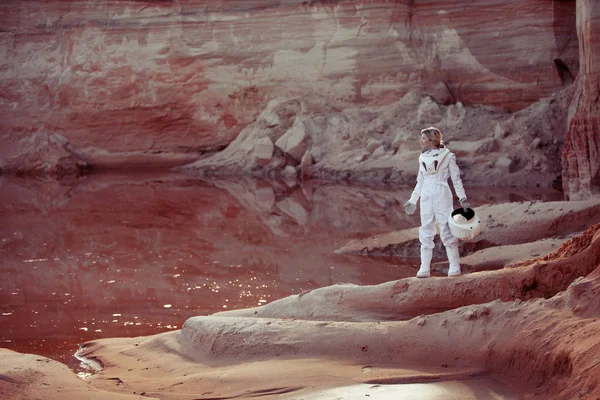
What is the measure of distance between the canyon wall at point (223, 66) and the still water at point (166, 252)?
5.12 m

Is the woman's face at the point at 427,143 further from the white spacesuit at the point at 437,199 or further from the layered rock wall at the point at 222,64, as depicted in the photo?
the layered rock wall at the point at 222,64

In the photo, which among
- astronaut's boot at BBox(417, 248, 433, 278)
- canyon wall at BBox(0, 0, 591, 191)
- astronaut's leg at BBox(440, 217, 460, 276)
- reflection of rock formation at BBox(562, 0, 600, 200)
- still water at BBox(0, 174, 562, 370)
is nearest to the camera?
astronaut's boot at BBox(417, 248, 433, 278)

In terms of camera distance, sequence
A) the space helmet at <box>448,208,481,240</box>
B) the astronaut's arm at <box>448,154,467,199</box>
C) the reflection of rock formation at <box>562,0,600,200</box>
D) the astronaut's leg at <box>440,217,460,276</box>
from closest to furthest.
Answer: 1. the space helmet at <box>448,208,481,240</box>
2. the astronaut's arm at <box>448,154,467,199</box>
3. the astronaut's leg at <box>440,217,460,276</box>
4. the reflection of rock formation at <box>562,0,600,200</box>

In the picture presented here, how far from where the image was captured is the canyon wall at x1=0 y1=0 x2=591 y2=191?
802 inches

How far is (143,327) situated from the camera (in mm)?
6648

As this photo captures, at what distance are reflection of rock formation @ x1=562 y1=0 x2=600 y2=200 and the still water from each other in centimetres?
128

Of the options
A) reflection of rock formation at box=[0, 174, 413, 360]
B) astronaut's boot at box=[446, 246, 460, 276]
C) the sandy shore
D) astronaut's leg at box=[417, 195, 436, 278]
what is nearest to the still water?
reflection of rock formation at box=[0, 174, 413, 360]

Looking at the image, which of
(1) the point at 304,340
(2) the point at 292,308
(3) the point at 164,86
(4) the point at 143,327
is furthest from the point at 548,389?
(3) the point at 164,86

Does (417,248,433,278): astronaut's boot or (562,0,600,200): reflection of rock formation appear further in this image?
(562,0,600,200): reflection of rock formation

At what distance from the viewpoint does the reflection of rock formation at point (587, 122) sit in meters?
11.2

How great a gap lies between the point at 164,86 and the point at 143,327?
1791 cm

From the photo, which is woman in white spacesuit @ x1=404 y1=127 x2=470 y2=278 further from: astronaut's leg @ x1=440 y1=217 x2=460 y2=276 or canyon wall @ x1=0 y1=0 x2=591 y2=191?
canyon wall @ x1=0 y1=0 x2=591 y2=191

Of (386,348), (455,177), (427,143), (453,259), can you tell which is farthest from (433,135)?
(386,348)

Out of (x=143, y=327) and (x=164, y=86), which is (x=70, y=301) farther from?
(x=164, y=86)
